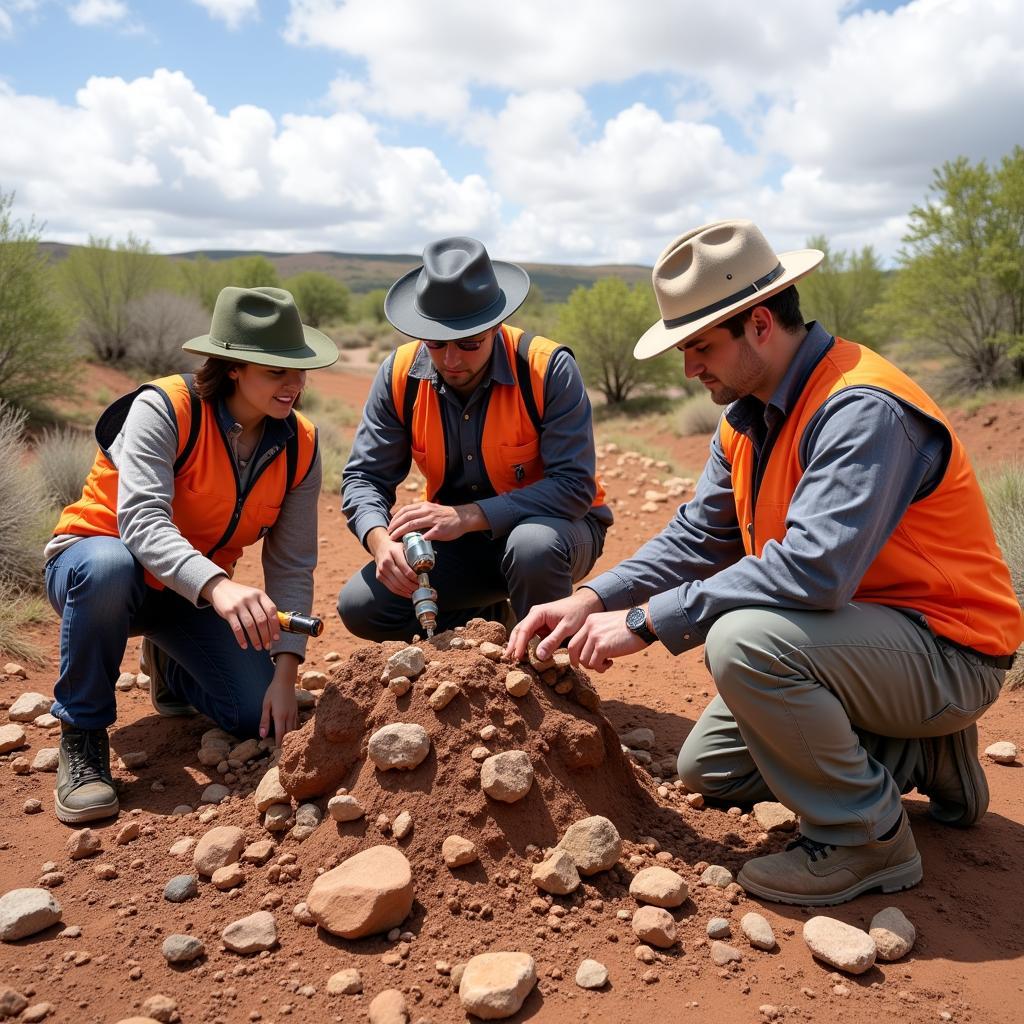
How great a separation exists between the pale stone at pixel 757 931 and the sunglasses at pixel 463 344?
216 cm

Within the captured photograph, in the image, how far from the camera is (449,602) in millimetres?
4047

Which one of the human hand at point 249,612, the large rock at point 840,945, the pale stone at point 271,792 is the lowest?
the large rock at point 840,945

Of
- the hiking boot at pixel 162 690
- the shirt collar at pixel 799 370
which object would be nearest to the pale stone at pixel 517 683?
the shirt collar at pixel 799 370

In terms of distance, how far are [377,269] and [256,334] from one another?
142948mm

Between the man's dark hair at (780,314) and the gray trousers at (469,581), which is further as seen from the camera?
the gray trousers at (469,581)

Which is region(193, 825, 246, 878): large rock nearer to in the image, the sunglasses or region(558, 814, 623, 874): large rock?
region(558, 814, 623, 874): large rock

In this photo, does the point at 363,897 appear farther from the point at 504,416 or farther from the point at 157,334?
the point at 157,334

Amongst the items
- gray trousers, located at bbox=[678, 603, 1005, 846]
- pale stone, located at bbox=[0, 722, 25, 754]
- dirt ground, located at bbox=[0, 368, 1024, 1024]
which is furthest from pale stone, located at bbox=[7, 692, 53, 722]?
gray trousers, located at bbox=[678, 603, 1005, 846]

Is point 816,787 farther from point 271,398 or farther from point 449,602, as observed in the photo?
point 271,398

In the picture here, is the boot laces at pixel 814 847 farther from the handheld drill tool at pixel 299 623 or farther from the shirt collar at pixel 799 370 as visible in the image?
the handheld drill tool at pixel 299 623

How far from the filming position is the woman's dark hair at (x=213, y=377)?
332 centimetres

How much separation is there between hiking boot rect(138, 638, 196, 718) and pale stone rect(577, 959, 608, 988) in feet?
7.41

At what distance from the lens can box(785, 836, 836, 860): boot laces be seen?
101 inches

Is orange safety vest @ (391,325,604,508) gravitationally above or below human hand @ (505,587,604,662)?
above
